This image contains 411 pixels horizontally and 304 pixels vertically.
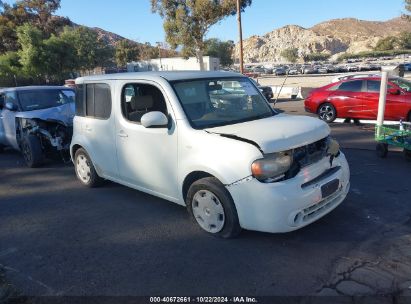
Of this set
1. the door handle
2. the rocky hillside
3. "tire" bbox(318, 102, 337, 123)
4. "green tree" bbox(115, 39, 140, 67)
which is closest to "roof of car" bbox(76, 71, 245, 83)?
the door handle

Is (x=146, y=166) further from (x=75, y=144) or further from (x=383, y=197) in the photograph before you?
(x=383, y=197)

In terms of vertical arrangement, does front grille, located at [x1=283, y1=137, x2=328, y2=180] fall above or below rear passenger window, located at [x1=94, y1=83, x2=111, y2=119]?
below

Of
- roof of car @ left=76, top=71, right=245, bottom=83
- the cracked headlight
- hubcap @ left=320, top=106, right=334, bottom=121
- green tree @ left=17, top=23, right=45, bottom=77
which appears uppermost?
green tree @ left=17, top=23, right=45, bottom=77

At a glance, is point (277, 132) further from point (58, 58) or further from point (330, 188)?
point (58, 58)

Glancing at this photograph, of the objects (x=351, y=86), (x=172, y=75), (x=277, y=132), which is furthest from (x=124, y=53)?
(x=277, y=132)

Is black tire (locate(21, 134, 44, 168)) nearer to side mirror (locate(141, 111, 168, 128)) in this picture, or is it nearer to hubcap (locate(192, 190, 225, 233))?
side mirror (locate(141, 111, 168, 128))

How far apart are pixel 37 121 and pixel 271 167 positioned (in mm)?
6054

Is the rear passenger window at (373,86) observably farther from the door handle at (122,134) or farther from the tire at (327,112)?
the door handle at (122,134)

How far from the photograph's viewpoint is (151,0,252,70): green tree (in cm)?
2905

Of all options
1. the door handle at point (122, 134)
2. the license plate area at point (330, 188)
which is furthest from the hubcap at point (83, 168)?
the license plate area at point (330, 188)

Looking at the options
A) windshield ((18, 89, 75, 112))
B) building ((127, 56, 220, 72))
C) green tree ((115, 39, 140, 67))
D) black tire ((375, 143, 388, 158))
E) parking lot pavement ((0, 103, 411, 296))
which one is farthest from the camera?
green tree ((115, 39, 140, 67))

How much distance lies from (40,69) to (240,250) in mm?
38690

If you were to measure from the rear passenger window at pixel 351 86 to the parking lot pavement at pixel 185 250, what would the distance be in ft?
21.9

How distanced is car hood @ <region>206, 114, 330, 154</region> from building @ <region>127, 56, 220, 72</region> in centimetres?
3631
